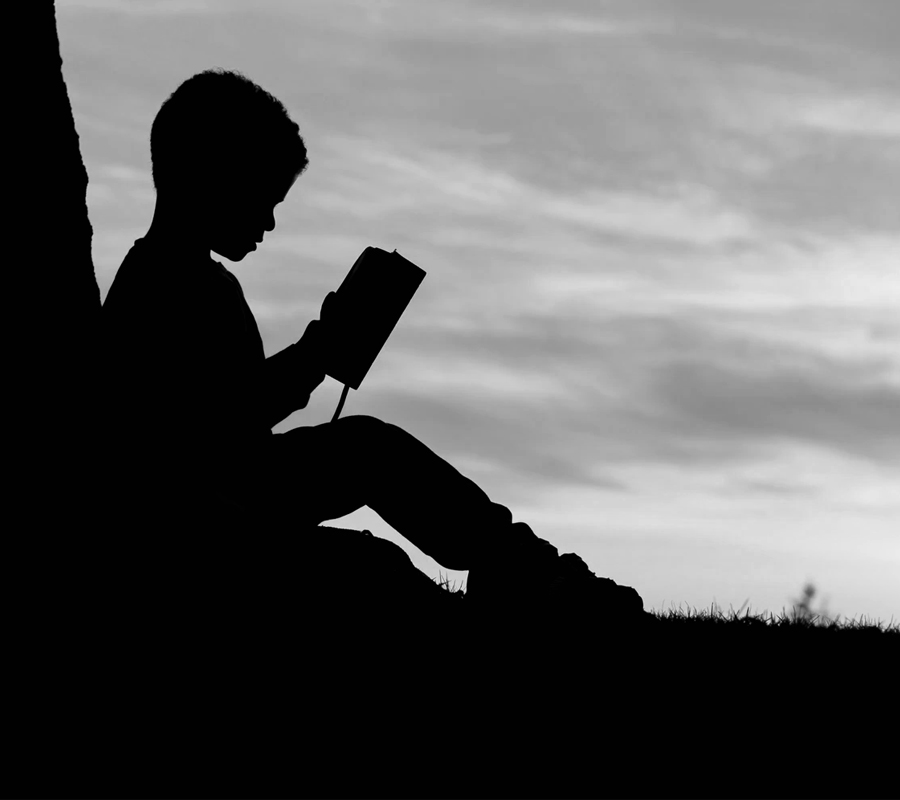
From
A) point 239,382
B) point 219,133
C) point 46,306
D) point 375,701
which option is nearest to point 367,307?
point 239,382

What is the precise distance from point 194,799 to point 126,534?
3.09 ft

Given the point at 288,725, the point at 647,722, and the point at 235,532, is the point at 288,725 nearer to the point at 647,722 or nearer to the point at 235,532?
the point at 235,532

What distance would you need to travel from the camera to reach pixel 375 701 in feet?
12.4

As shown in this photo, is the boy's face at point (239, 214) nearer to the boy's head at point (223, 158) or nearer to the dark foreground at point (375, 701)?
the boy's head at point (223, 158)

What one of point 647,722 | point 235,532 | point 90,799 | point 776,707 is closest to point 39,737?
point 90,799

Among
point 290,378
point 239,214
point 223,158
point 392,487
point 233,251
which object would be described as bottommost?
point 392,487

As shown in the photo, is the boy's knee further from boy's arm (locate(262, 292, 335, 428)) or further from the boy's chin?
the boy's chin

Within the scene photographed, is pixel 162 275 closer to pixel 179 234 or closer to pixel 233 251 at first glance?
pixel 179 234

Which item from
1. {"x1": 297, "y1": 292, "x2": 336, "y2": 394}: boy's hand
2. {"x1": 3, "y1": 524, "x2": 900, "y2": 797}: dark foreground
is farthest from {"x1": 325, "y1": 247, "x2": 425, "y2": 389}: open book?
{"x1": 3, "y1": 524, "x2": 900, "y2": 797}: dark foreground

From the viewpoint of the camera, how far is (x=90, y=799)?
313 centimetres

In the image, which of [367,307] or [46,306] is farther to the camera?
[367,307]

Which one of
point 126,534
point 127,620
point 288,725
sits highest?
point 126,534

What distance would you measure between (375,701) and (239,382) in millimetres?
1185

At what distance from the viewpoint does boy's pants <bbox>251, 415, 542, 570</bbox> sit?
4.04m
